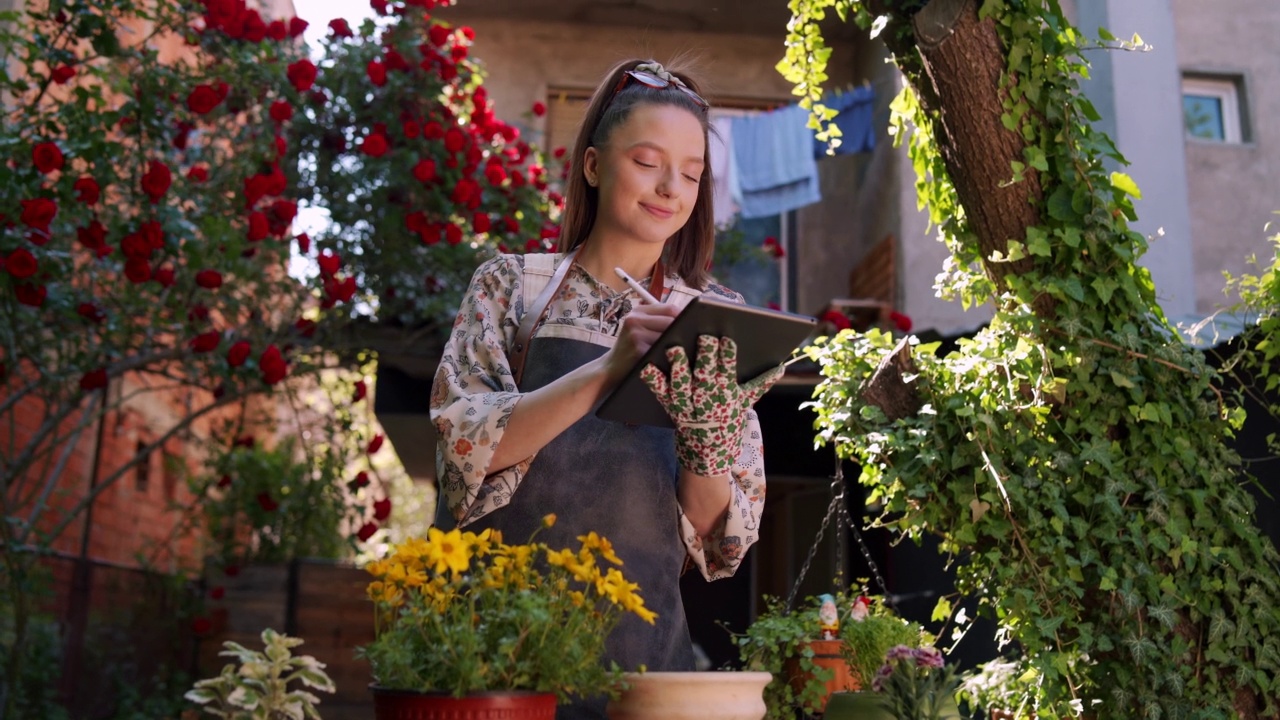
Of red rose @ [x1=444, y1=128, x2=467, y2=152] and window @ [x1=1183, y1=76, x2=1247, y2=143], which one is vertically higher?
window @ [x1=1183, y1=76, x2=1247, y2=143]

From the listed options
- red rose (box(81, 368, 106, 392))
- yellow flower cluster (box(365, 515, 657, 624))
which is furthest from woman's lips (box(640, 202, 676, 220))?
red rose (box(81, 368, 106, 392))

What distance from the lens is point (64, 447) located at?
5746 millimetres

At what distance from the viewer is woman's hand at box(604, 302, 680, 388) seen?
1256 mm

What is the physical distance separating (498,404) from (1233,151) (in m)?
6.41

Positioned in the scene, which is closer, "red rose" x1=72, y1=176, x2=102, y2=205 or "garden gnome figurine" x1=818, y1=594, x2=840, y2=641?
"garden gnome figurine" x1=818, y1=594, x2=840, y2=641

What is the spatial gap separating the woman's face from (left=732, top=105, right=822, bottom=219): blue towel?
508cm

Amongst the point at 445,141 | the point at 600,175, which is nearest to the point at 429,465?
the point at 445,141

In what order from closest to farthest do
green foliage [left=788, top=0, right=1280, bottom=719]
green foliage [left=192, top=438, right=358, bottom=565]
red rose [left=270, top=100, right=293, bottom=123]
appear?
green foliage [left=788, top=0, right=1280, bottom=719] → red rose [left=270, top=100, right=293, bottom=123] → green foliage [left=192, top=438, right=358, bottom=565]

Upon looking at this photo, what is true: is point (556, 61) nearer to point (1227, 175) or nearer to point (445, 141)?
point (445, 141)

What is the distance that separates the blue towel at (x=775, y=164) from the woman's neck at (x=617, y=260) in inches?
199

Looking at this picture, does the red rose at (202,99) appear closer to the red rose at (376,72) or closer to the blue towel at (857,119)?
the red rose at (376,72)

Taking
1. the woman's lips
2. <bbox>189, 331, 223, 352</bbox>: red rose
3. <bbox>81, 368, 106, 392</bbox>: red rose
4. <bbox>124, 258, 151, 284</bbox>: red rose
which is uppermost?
<bbox>124, 258, 151, 284</bbox>: red rose

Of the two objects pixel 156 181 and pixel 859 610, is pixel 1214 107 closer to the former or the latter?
pixel 859 610

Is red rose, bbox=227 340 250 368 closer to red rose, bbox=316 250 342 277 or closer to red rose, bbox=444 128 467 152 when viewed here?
red rose, bbox=316 250 342 277
